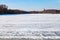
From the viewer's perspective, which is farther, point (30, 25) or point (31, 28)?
point (30, 25)

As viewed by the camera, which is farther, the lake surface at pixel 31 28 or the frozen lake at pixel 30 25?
the frozen lake at pixel 30 25

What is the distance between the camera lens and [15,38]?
10.4 ft

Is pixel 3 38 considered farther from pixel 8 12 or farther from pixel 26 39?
pixel 8 12

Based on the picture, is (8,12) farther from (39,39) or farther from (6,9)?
(39,39)

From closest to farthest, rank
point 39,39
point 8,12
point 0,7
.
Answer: point 39,39 < point 0,7 < point 8,12

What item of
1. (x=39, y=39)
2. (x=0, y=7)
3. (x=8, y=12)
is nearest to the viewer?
(x=39, y=39)

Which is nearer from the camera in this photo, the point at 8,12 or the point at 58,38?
the point at 58,38

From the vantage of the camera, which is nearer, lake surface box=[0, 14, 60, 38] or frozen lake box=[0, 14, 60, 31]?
lake surface box=[0, 14, 60, 38]

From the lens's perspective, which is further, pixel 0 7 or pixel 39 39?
pixel 0 7

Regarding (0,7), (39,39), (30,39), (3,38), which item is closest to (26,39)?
(30,39)

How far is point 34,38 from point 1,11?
38.5 ft

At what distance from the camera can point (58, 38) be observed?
313cm

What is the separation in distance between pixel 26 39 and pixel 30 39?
0.09 meters

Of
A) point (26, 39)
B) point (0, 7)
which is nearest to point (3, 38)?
point (26, 39)
